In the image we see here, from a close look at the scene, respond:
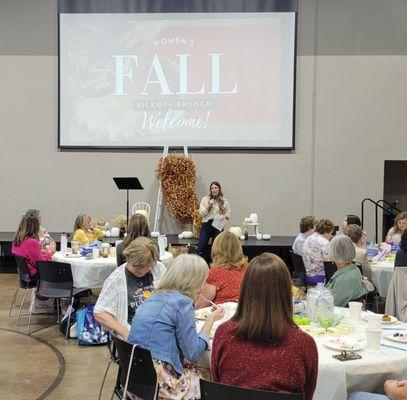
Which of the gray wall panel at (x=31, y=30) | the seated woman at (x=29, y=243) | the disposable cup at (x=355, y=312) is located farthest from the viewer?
the gray wall panel at (x=31, y=30)

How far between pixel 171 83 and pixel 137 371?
26.8ft

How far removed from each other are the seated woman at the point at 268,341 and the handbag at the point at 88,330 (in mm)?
3256

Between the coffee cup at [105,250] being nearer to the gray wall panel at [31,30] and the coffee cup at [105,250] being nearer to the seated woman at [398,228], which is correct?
the seated woman at [398,228]

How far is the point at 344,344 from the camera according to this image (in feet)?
8.97

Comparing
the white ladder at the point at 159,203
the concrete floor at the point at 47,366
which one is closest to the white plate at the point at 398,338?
the concrete floor at the point at 47,366

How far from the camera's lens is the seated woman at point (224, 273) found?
12.3ft

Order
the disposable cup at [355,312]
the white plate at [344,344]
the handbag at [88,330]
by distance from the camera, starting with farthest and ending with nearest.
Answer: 1. the handbag at [88,330]
2. the disposable cup at [355,312]
3. the white plate at [344,344]

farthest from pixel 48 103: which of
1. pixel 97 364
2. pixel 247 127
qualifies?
pixel 97 364

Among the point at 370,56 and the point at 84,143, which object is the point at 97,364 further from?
the point at 370,56

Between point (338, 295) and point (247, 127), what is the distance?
661 cm

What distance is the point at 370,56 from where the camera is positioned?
10109 mm

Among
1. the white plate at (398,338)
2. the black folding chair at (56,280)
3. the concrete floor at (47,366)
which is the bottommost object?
the concrete floor at (47,366)

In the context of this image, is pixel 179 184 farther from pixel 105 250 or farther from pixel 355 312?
pixel 355 312

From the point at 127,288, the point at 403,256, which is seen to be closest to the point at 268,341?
the point at 127,288
